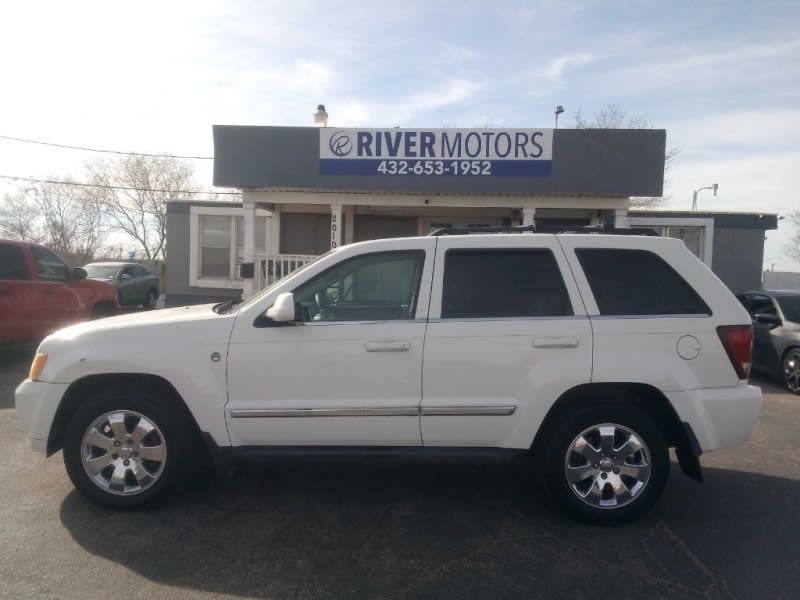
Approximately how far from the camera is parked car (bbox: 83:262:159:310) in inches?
668

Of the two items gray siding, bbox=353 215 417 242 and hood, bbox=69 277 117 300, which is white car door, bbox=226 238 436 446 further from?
gray siding, bbox=353 215 417 242

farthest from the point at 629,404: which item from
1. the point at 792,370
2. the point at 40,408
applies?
the point at 792,370

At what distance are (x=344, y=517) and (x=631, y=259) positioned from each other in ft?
8.49

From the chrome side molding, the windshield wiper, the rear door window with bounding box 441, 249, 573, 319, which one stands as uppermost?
the rear door window with bounding box 441, 249, 573, 319

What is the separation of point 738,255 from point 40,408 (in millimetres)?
15864

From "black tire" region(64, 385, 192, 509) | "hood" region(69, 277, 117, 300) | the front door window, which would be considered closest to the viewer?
"black tire" region(64, 385, 192, 509)

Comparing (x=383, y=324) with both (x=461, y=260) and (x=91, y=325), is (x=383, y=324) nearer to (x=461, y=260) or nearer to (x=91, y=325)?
(x=461, y=260)

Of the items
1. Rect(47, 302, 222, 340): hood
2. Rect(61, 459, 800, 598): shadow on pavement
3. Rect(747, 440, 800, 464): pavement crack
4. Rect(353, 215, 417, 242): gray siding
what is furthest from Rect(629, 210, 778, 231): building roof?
Rect(47, 302, 222, 340): hood

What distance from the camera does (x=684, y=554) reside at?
3.48 metres

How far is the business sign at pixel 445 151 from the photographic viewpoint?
39.0 feet

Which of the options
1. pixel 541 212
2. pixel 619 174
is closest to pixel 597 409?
pixel 619 174

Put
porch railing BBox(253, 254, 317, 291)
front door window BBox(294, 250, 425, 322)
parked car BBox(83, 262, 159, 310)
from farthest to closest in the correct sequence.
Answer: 1. parked car BBox(83, 262, 159, 310)
2. porch railing BBox(253, 254, 317, 291)
3. front door window BBox(294, 250, 425, 322)

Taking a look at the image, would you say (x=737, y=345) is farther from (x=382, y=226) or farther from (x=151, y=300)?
A: (x=151, y=300)

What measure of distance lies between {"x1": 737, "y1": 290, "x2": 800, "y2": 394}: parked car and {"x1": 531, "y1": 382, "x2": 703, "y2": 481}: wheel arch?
5286 mm
